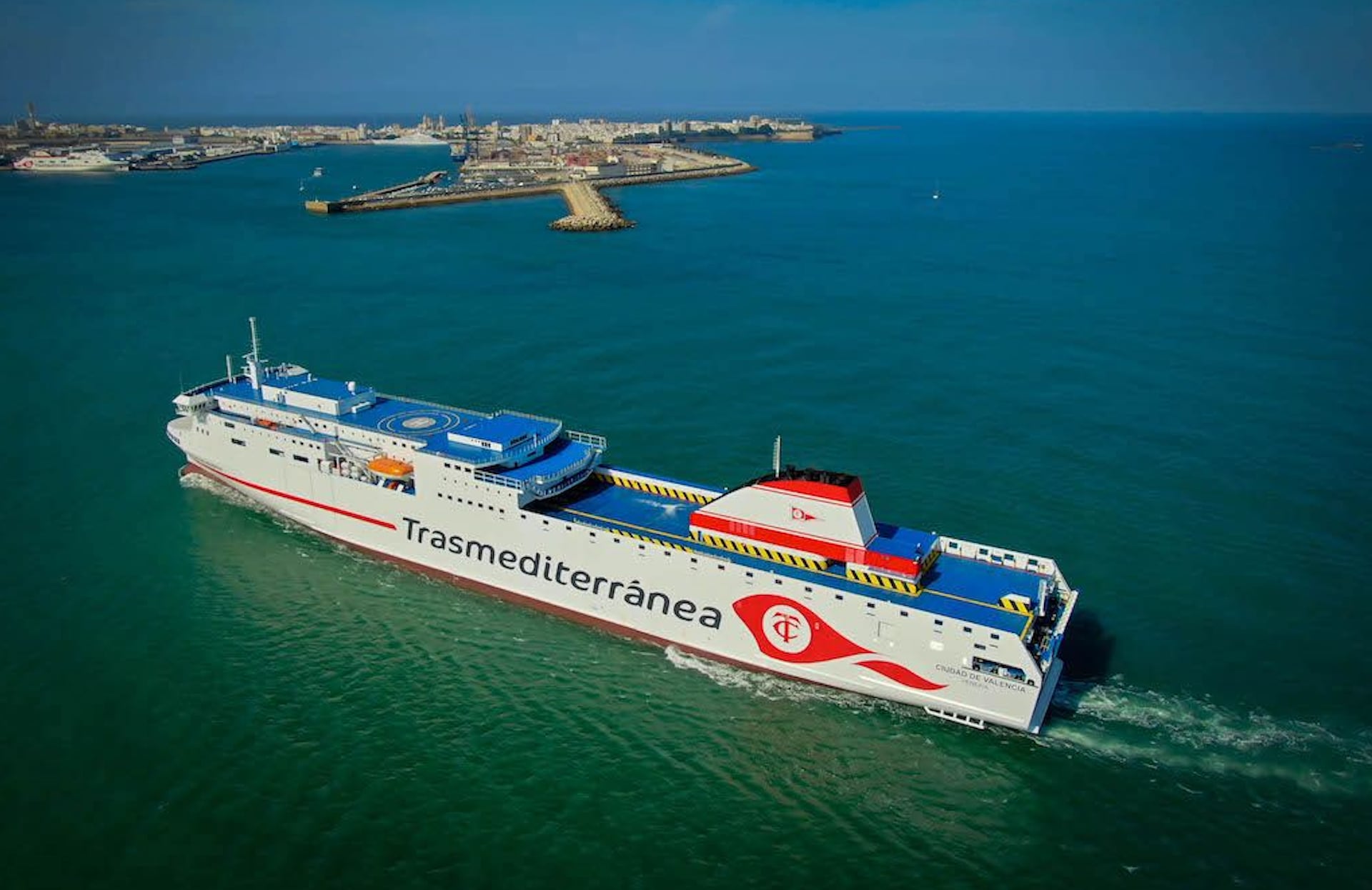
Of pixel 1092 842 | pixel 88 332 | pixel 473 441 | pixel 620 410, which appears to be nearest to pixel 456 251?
pixel 88 332

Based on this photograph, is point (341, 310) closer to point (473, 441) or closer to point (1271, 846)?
point (473, 441)

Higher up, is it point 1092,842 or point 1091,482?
point 1091,482

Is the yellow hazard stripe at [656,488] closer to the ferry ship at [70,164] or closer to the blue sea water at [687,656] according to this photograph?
the blue sea water at [687,656]

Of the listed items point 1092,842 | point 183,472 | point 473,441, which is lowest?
point 1092,842

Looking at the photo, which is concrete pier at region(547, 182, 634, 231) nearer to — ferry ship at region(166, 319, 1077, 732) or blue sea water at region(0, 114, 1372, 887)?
blue sea water at region(0, 114, 1372, 887)

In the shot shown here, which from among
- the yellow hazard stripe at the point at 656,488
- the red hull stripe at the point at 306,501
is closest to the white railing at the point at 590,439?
the yellow hazard stripe at the point at 656,488

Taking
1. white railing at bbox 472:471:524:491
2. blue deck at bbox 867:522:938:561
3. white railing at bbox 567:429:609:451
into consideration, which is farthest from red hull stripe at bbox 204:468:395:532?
blue deck at bbox 867:522:938:561
